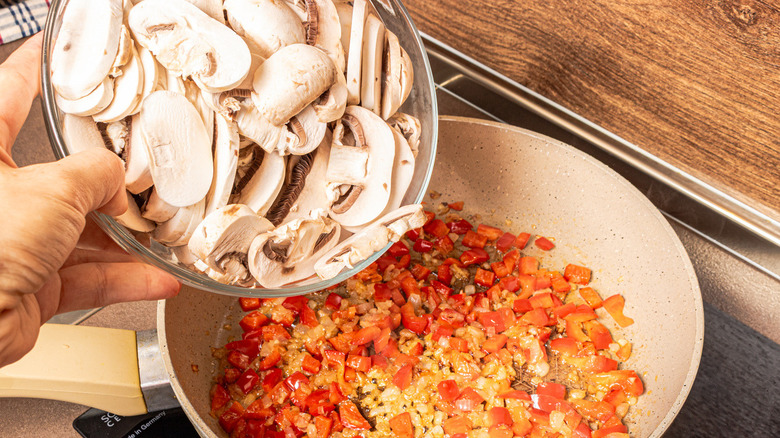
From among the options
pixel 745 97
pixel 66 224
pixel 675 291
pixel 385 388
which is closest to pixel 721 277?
pixel 675 291

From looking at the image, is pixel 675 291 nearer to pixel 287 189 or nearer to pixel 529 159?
pixel 529 159

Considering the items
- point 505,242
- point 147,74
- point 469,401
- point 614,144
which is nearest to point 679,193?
point 614,144

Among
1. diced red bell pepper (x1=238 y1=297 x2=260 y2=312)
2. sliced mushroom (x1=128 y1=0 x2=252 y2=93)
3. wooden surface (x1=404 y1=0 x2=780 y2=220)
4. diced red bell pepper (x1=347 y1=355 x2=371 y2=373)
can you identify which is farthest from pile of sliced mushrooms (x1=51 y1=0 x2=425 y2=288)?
wooden surface (x1=404 y1=0 x2=780 y2=220)

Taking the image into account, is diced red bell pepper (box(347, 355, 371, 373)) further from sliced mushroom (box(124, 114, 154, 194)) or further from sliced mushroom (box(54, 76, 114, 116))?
sliced mushroom (box(54, 76, 114, 116))

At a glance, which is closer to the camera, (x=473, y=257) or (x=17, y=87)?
(x=17, y=87)

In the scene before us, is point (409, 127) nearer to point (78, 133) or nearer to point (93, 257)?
point (78, 133)

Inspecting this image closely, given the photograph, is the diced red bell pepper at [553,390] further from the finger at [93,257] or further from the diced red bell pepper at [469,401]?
the finger at [93,257]

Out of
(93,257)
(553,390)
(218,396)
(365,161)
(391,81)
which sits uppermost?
(391,81)

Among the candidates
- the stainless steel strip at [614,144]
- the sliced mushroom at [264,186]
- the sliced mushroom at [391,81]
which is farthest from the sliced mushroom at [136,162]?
the stainless steel strip at [614,144]
